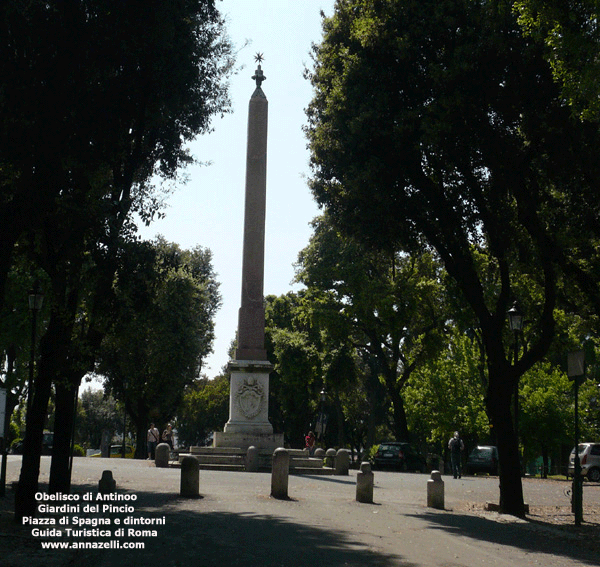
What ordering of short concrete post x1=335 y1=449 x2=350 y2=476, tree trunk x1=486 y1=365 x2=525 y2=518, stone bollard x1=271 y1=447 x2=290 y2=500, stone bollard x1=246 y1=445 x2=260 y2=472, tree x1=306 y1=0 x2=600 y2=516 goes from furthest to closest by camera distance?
1. short concrete post x1=335 y1=449 x2=350 y2=476
2. stone bollard x1=246 y1=445 x2=260 y2=472
3. stone bollard x1=271 y1=447 x2=290 y2=500
4. tree trunk x1=486 y1=365 x2=525 y2=518
5. tree x1=306 y1=0 x2=600 y2=516

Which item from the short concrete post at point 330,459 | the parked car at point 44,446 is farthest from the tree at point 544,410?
the parked car at point 44,446

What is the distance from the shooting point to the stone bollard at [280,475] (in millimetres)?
18094

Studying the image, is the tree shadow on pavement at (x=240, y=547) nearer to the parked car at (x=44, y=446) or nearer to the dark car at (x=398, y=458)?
the dark car at (x=398, y=458)

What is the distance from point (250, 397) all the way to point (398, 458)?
35.3ft

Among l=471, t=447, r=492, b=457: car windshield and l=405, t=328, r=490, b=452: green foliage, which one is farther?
l=405, t=328, r=490, b=452: green foliage

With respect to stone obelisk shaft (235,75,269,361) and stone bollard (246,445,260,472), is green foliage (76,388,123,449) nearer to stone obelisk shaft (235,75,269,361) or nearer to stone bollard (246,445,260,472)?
stone obelisk shaft (235,75,269,361)

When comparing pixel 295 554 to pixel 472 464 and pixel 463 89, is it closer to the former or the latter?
pixel 463 89

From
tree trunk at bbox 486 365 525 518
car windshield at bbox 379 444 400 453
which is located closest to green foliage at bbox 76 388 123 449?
car windshield at bbox 379 444 400 453

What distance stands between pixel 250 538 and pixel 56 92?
22.3ft

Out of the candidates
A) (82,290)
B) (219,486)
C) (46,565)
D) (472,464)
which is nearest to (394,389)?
(472,464)

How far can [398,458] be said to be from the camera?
40.5 m

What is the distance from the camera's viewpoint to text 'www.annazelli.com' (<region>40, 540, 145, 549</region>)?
10602 mm

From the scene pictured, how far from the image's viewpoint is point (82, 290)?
13828 millimetres

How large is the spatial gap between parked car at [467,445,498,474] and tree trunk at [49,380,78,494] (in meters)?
28.5
